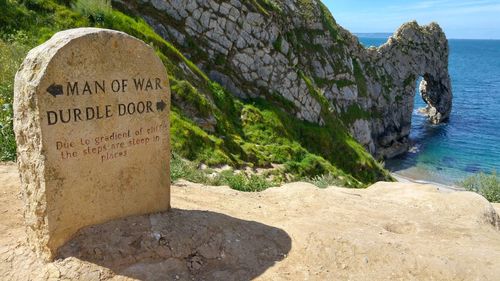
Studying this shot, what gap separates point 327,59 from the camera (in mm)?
42469

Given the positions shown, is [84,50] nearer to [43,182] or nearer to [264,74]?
[43,182]

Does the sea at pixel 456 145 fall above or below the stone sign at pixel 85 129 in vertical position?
below

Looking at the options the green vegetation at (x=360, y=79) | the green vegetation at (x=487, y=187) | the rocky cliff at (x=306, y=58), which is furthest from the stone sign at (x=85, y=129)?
the green vegetation at (x=360, y=79)

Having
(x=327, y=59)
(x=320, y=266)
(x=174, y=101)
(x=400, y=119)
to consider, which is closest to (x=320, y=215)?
(x=320, y=266)

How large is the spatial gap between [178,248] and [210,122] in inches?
673

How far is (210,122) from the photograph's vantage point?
24.0m

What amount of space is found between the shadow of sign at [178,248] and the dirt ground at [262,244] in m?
0.02

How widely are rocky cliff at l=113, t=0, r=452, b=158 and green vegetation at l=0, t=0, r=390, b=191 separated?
2.54 ft

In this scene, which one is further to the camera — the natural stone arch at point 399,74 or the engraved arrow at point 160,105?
the natural stone arch at point 399,74

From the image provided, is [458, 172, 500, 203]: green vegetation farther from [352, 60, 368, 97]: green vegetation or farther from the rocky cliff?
[352, 60, 368, 97]: green vegetation

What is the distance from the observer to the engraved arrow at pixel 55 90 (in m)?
6.22

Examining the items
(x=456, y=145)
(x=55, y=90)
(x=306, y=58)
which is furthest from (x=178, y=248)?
(x=456, y=145)

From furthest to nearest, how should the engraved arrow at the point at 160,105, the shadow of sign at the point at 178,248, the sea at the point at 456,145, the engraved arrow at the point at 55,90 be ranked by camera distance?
1. the sea at the point at 456,145
2. the engraved arrow at the point at 160,105
3. the shadow of sign at the point at 178,248
4. the engraved arrow at the point at 55,90

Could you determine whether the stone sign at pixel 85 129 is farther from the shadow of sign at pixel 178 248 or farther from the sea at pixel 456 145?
the sea at pixel 456 145
